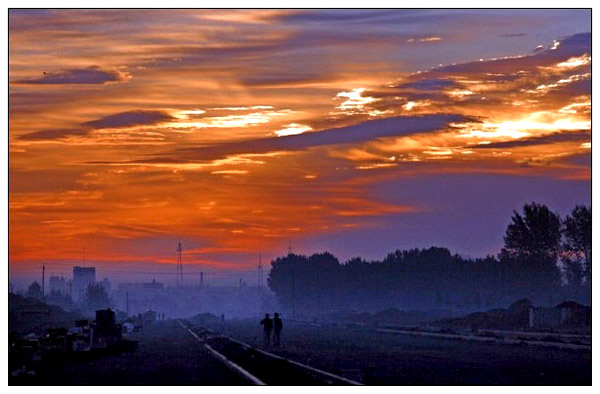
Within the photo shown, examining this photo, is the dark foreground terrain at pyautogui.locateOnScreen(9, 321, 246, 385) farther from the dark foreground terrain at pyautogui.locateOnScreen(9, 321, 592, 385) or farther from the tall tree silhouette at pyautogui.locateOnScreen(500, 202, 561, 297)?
the tall tree silhouette at pyautogui.locateOnScreen(500, 202, 561, 297)

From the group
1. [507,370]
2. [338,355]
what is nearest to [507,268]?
[338,355]

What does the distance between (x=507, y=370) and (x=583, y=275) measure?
9584cm

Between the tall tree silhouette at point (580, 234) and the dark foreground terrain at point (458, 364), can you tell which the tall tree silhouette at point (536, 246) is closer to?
the tall tree silhouette at point (580, 234)

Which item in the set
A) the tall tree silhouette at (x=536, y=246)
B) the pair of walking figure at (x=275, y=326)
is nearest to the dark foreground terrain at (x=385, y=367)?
the pair of walking figure at (x=275, y=326)

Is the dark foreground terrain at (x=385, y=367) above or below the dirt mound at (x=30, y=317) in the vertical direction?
above

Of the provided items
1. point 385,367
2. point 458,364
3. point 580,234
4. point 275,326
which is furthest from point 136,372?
point 580,234

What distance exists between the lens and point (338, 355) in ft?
156

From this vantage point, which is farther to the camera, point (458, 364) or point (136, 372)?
point (458, 364)

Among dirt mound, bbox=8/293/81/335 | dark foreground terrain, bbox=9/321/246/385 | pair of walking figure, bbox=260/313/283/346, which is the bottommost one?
dirt mound, bbox=8/293/81/335

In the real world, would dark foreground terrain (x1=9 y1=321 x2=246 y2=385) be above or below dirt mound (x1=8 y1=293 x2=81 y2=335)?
above

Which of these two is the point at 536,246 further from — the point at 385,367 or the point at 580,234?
the point at 385,367

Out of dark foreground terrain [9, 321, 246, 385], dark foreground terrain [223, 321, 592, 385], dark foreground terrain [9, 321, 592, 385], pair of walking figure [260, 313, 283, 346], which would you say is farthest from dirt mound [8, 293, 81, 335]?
dark foreground terrain [9, 321, 592, 385]

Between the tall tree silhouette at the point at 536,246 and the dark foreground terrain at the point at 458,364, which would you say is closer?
the dark foreground terrain at the point at 458,364

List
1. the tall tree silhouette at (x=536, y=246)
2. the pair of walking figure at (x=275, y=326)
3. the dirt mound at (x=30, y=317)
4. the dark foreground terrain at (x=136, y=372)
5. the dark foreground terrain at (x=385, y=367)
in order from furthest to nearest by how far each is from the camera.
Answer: the tall tree silhouette at (x=536, y=246) → the dirt mound at (x=30, y=317) → the pair of walking figure at (x=275, y=326) → the dark foreground terrain at (x=136, y=372) → the dark foreground terrain at (x=385, y=367)
